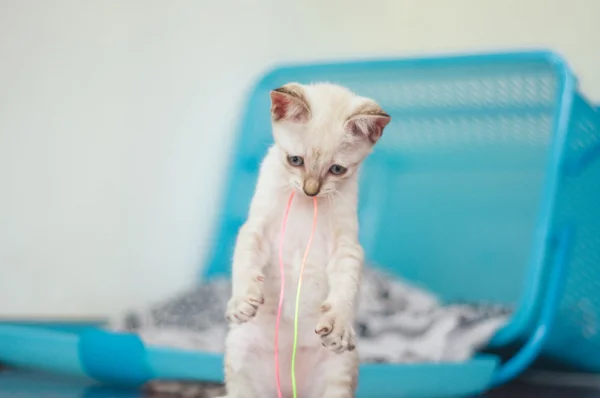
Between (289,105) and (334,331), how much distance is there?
0.54 feet

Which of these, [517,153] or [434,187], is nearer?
[517,153]

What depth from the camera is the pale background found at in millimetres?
1872

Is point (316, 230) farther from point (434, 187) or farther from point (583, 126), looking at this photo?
point (434, 187)

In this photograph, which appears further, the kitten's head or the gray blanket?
the gray blanket

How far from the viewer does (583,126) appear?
139 centimetres

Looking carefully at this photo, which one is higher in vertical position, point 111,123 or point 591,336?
point 111,123

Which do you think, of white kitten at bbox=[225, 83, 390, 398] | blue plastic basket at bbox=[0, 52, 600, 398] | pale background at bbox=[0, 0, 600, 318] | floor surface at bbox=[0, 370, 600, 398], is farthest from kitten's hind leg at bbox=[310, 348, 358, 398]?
pale background at bbox=[0, 0, 600, 318]

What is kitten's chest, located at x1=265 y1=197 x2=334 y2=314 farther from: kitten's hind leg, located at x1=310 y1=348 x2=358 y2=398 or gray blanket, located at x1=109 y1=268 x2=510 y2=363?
gray blanket, located at x1=109 y1=268 x2=510 y2=363

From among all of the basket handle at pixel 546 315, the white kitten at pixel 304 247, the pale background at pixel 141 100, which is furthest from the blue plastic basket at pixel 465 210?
the white kitten at pixel 304 247

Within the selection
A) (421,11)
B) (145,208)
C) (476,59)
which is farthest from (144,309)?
(421,11)

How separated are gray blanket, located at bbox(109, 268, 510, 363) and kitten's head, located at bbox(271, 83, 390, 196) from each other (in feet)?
2.26

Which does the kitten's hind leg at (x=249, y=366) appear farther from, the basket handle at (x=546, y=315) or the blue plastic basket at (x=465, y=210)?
the basket handle at (x=546, y=315)

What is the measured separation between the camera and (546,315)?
4.23 feet

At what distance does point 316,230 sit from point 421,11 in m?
1.64
